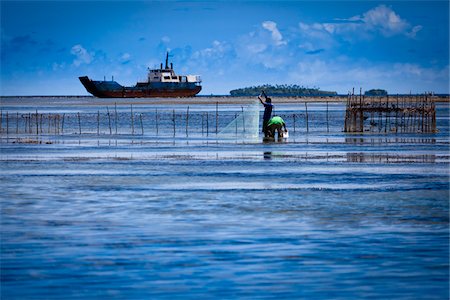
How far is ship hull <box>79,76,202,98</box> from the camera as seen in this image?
150m

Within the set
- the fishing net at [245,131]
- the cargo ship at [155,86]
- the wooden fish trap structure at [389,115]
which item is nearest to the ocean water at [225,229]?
the fishing net at [245,131]

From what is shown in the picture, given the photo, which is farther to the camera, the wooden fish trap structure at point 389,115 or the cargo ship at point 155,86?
the cargo ship at point 155,86

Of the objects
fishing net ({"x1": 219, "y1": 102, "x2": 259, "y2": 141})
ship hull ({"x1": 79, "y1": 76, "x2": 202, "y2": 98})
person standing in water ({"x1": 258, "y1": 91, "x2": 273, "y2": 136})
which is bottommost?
fishing net ({"x1": 219, "y1": 102, "x2": 259, "y2": 141})

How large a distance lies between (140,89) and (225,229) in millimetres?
140261

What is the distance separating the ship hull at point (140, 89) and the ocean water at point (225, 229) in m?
126

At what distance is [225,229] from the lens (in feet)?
41.9

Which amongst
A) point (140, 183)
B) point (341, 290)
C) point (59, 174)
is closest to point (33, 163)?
point (59, 174)

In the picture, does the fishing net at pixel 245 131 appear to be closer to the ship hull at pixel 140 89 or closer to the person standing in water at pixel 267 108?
the person standing in water at pixel 267 108

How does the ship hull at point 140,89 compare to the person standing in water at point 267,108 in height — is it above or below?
above

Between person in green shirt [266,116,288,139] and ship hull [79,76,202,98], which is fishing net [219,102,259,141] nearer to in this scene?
person in green shirt [266,116,288,139]

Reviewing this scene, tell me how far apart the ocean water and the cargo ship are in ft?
412

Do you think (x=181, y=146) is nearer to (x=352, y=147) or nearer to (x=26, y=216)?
(x=352, y=147)

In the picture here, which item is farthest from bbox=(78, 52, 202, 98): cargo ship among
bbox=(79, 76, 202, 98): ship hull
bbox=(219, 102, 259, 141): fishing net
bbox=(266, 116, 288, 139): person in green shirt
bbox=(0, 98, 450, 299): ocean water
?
bbox=(0, 98, 450, 299): ocean water

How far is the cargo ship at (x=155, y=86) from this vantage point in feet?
494
